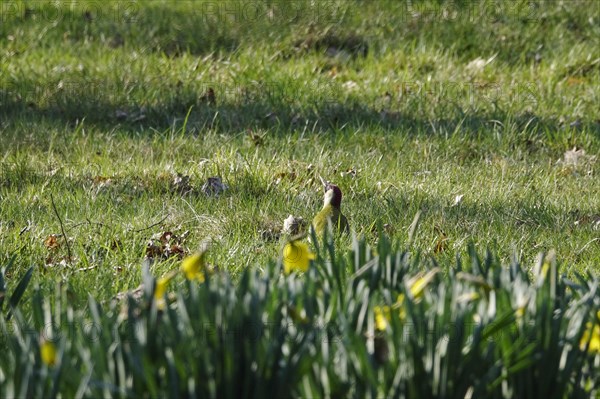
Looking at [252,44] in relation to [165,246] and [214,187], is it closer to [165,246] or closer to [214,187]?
[214,187]

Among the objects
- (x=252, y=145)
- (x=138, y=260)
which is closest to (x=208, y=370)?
(x=138, y=260)

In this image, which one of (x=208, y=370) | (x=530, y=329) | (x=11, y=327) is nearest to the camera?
(x=208, y=370)

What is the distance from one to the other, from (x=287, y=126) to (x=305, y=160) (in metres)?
0.75

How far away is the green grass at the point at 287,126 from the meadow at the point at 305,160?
0.02m

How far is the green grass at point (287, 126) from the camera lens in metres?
4.14

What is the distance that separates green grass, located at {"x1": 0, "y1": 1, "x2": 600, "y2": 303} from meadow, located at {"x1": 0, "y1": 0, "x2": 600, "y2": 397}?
0.02 meters

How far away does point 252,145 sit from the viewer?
5.48 meters

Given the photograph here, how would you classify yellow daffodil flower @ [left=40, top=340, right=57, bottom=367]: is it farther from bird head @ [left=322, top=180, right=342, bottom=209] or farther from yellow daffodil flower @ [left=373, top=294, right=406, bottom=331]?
bird head @ [left=322, top=180, right=342, bottom=209]

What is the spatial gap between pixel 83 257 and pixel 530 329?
85.1 inches

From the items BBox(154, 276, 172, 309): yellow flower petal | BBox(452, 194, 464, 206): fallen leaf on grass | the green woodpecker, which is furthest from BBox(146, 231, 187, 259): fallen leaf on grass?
BBox(154, 276, 172, 309): yellow flower petal

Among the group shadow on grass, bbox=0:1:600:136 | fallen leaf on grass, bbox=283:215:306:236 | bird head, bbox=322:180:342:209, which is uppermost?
bird head, bbox=322:180:342:209

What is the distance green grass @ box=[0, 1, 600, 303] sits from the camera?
414 cm

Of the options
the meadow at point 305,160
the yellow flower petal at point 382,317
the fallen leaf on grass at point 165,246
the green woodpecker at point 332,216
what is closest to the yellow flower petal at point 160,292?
the meadow at point 305,160

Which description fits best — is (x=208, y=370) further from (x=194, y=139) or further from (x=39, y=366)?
(x=194, y=139)
